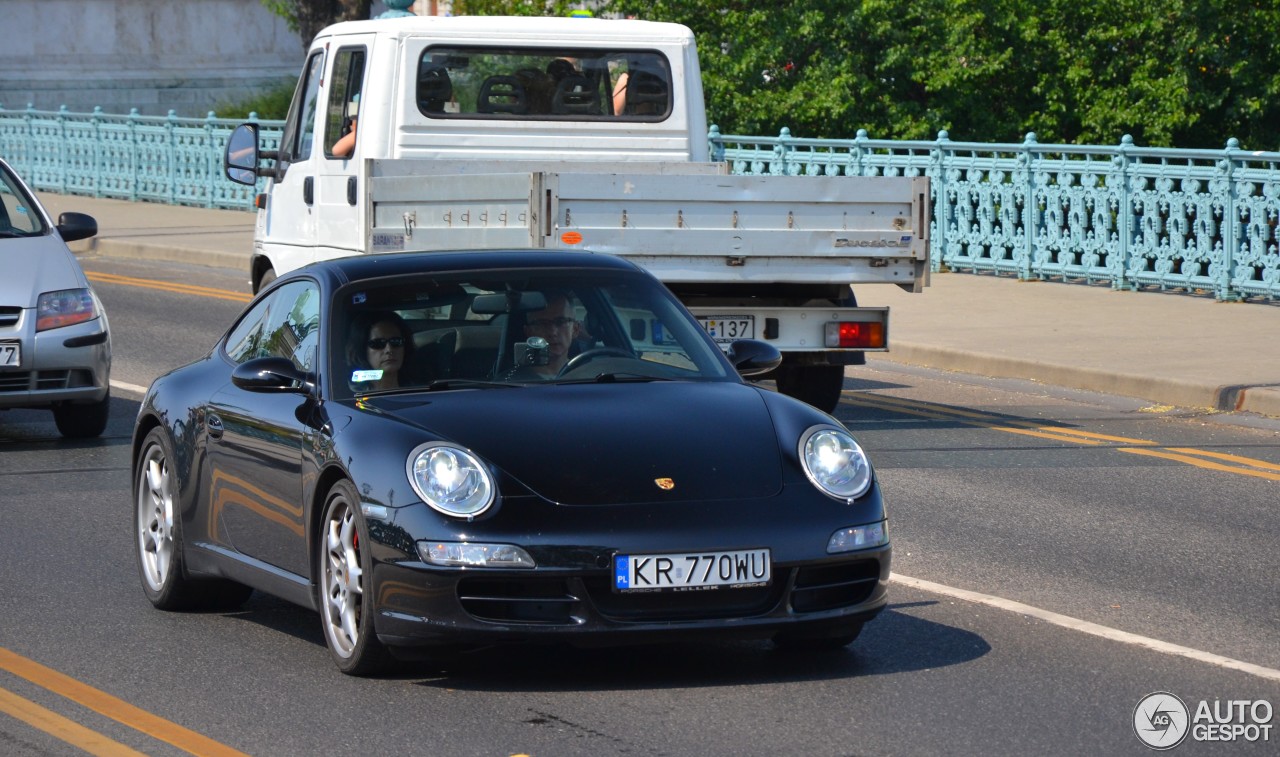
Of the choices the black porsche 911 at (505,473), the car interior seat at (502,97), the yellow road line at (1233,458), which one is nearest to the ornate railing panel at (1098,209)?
the yellow road line at (1233,458)

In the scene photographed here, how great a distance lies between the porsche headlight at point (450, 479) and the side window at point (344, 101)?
23.1ft

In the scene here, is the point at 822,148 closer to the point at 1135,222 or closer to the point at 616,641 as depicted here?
the point at 1135,222

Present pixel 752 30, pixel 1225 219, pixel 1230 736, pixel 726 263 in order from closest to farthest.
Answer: pixel 1230 736 < pixel 726 263 < pixel 1225 219 < pixel 752 30

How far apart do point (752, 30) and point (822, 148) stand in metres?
3.11

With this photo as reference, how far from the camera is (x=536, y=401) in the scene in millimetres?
6461

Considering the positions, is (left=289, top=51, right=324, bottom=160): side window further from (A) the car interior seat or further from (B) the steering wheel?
(B) the steering wheel

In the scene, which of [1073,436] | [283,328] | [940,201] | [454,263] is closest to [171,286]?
[940,201]

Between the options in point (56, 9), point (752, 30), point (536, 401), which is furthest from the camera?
point (56, 9)

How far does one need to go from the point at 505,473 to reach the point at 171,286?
53.0 ft

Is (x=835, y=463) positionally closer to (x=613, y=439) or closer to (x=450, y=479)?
(x=613, y=439)

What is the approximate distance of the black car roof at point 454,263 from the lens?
7043 millimetres

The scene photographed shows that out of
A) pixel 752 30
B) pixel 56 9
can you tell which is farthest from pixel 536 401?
pixel 56 9

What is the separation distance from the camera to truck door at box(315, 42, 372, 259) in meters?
12.5

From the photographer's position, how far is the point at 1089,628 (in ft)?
22.9
